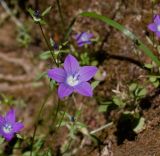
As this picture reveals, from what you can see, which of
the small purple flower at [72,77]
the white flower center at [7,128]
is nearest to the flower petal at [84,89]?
the small purple flower at [72,77]

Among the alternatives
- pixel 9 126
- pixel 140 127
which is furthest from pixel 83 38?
pixel 9 126

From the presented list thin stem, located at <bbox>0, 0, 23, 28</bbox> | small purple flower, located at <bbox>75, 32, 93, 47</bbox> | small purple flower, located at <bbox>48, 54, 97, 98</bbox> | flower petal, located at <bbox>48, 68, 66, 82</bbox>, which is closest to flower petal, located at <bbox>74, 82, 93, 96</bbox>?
small purple flower, located at <bbox>48, 54, 97, 98</bbox>

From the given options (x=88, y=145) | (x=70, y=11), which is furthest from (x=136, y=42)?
(x=70, y=11)

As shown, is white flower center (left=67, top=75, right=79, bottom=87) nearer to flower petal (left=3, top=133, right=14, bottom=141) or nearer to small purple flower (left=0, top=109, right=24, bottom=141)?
small purple flower (left=0, top=109, right=24, bottom=141)

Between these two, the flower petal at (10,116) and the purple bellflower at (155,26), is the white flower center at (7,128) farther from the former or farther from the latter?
the purple bellflower at (155,26)

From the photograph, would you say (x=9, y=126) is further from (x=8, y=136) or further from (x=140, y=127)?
(x=140, y=127)

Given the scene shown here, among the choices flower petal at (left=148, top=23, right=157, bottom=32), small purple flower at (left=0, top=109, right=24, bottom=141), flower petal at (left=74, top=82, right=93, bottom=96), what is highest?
flower petal at (left=148, top=23, right=157, bottom=32)

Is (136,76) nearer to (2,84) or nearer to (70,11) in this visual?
(70,11)
